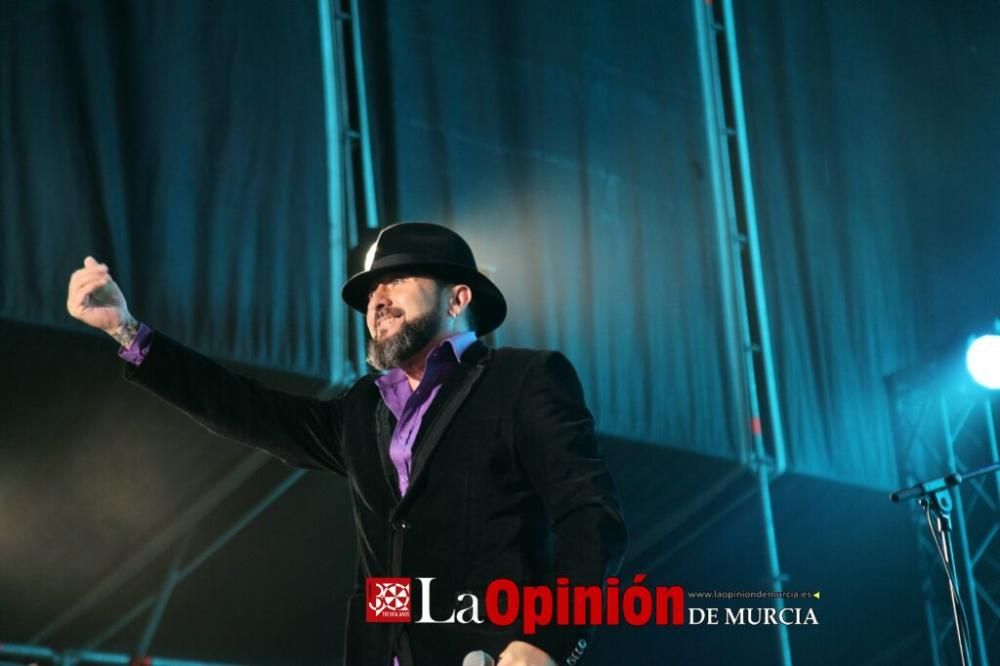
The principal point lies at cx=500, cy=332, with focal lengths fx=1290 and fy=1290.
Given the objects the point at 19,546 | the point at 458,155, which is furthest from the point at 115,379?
the point at 458,155

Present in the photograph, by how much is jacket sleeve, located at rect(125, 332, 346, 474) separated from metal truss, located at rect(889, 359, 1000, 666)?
13.2ft

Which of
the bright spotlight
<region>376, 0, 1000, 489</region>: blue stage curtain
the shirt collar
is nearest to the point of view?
the shirt collar

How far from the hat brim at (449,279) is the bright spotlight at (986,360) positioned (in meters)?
3.54

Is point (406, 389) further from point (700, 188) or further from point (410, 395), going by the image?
point (700, 188)

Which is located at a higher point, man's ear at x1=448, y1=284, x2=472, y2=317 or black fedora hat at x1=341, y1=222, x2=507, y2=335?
black fedora hat at x1=341, y1=222, x2=507, y2=335

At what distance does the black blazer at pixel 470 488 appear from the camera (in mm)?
2051

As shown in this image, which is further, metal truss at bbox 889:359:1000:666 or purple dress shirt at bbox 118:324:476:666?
metal truss at bbox 889:359:1000:666

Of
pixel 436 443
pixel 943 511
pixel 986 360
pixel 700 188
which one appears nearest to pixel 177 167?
pixel 436 443

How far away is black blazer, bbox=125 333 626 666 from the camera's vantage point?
205cm

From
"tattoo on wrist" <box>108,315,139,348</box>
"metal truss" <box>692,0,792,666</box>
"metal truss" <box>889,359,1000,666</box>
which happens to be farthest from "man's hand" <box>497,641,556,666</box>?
"metal truss" <box>889,359,1000,666</box>

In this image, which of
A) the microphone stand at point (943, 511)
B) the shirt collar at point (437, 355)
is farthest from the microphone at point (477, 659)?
the microphone stand at point (943, 511)

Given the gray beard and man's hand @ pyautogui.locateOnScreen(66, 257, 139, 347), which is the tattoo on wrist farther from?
the gray beard

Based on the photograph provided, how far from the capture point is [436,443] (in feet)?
7.24

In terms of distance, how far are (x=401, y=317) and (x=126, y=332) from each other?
0.50 meters
